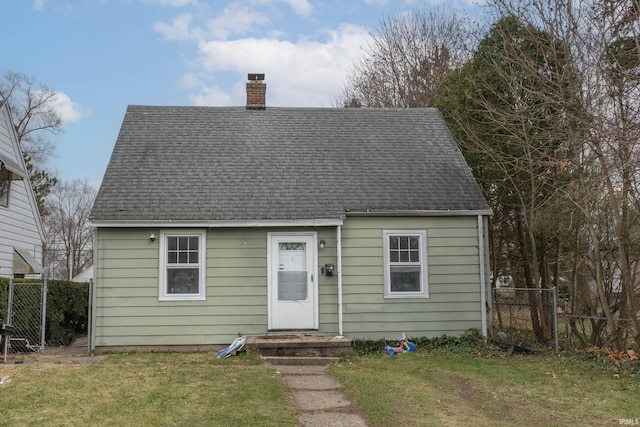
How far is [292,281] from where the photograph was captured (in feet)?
36.4

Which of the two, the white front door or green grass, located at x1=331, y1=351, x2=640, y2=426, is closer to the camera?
green grass, located at x1=331, y1=351, x2=640, y2=426

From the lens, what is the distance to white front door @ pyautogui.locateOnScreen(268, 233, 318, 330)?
10953 millimetres

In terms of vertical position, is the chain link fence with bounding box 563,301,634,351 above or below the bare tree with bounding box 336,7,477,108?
below

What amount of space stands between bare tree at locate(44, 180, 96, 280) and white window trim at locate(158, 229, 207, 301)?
124 ft

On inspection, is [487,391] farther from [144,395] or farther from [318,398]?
[144,395]

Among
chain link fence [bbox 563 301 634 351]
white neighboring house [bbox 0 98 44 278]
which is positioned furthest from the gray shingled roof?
white neighboring house [bbox 0 98 44 278]

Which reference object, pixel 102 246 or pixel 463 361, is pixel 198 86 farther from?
pixel 463 361

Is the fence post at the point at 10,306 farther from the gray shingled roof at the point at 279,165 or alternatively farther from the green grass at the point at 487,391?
the green grass at the point at 487,391

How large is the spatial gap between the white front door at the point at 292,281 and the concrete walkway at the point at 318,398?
5.49 ft

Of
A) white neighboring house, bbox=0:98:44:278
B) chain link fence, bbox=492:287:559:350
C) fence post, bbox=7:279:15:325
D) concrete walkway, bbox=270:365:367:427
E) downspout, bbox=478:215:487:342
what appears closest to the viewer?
concrete walkway, bbox=270:365:367:427

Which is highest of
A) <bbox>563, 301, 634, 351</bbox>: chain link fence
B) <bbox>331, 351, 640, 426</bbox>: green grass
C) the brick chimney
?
the brick chimney

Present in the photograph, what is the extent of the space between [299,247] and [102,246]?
147 inches

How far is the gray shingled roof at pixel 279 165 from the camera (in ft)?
36.6

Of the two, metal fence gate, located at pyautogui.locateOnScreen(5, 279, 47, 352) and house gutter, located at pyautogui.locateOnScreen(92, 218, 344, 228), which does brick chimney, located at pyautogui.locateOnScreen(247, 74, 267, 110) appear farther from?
metal fence gate, located at pyautogui.locateOnScreen(5, 279, 47, 352)
